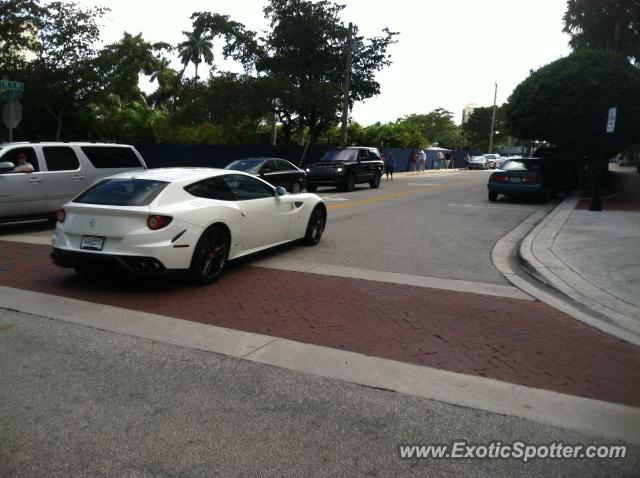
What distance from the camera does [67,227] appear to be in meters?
7.04

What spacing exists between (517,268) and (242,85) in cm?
2152

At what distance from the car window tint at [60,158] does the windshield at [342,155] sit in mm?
13439

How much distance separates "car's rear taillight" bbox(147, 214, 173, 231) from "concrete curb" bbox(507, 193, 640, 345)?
4.62 meters

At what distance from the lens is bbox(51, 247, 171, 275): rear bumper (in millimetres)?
6633

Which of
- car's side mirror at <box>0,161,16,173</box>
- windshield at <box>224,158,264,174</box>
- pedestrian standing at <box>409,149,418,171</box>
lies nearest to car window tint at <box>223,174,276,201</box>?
car's side mirror at <box>0,161,16,173</box>

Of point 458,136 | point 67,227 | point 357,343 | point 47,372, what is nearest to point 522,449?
point 357,343

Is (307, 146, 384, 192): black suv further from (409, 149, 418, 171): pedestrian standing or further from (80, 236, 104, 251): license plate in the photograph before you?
(409, 149, 418, 171): pedestrian standing

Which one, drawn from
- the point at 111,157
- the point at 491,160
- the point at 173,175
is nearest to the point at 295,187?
the point at 111,157

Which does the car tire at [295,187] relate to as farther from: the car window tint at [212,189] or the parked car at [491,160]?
the parked car at [491,160]

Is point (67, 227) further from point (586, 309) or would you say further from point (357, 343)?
point (586, 309)

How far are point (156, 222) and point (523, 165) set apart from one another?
52.4ft

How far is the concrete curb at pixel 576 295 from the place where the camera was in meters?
6.02

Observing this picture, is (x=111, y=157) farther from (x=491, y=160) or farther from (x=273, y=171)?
(x=491, y=160)

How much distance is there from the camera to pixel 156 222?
675cm
